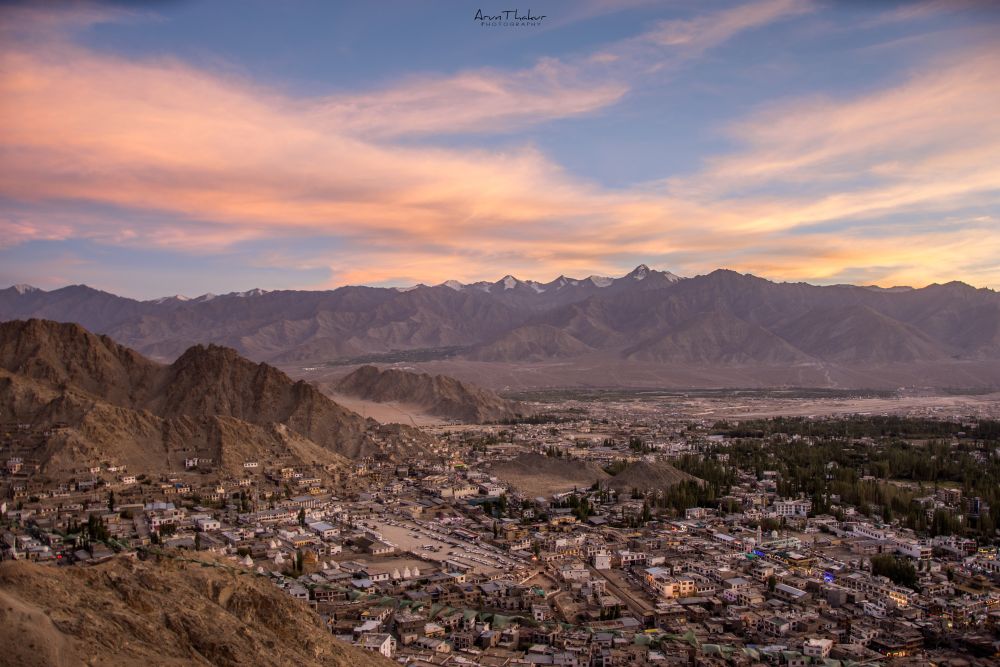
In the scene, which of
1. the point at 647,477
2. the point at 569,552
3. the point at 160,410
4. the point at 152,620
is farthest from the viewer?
the point at 160,410

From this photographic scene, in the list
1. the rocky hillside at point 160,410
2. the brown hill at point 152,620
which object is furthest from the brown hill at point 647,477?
the brown hill at point 152,620

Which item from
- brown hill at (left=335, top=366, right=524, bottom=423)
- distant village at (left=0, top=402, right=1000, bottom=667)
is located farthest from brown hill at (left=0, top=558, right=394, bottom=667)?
brown hill at (left=335, top=366, right=524, bottom=423)

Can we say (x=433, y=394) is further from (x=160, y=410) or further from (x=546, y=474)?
(x=546, y=474)

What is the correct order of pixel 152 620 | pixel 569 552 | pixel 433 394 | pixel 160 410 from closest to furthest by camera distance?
1. pixel 152 620
2. pixel 569 552
3. pixel 160 410
4. pixel 433 394

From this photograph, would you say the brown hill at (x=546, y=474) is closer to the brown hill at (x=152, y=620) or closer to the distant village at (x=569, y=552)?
the distant village at (x=569, y=552)

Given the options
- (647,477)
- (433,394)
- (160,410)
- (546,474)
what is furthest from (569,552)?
(433,394)

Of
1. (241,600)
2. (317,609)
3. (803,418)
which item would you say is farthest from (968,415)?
(241,600)

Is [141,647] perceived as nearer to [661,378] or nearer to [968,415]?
[968,415]
